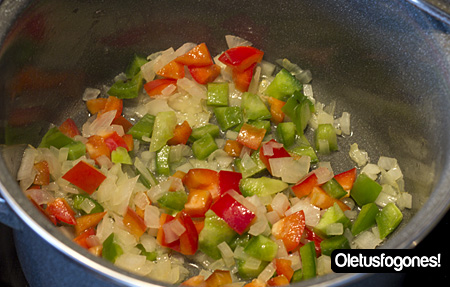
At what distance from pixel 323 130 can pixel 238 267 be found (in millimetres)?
510

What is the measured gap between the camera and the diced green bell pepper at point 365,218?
4.56 feet

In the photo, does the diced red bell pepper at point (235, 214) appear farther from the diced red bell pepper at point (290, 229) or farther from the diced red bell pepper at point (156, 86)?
the diced red bell pepper at point (156, 86)

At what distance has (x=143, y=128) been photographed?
1.56 meters

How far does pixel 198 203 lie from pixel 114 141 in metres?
0.33

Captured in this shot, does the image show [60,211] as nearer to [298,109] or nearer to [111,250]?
[111,250]

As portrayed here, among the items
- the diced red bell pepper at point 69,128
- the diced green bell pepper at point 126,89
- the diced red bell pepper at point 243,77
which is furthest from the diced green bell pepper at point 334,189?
the diced red bell pepper at point 69,128

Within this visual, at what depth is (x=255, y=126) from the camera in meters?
1.56

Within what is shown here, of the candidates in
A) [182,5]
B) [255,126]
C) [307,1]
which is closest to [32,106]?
[182,5]

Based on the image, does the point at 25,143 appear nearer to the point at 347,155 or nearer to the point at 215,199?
the point at 215,199

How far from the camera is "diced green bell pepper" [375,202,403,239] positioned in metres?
1.40

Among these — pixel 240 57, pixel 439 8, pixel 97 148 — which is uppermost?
pixel 439 8

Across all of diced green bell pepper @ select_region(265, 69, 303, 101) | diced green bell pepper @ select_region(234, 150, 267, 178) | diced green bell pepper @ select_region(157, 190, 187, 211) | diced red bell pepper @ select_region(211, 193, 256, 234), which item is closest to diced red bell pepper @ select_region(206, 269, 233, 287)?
diced red bell pepper @ select_region(211, 193, 256, 234)

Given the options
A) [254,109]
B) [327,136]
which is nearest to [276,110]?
[254,109]

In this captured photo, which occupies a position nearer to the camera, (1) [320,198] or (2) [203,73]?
(1) [320,198]
